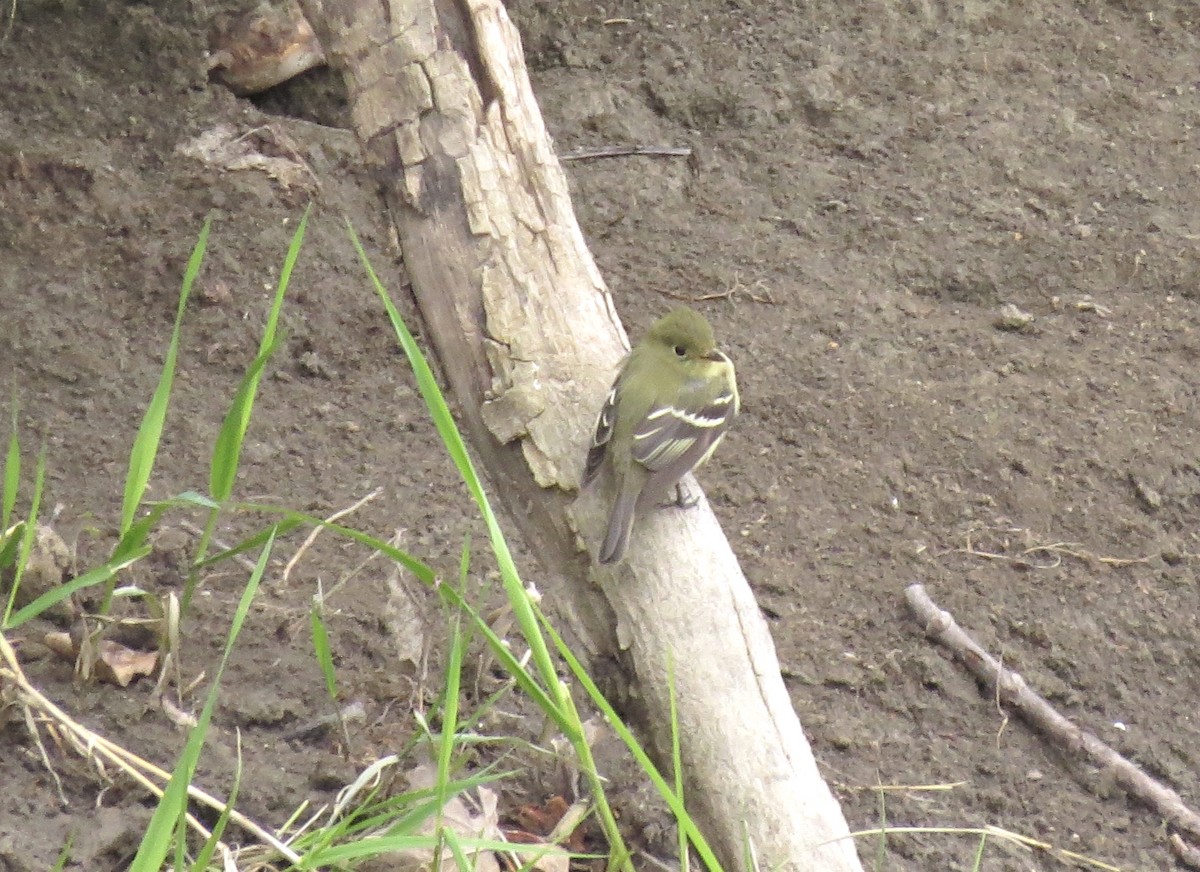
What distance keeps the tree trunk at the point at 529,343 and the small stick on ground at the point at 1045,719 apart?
100 centimetres

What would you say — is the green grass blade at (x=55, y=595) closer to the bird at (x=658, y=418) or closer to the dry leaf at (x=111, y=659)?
the dry leaf at (x=111, y=659)

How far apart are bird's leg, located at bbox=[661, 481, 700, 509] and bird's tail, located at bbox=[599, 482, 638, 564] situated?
158mm

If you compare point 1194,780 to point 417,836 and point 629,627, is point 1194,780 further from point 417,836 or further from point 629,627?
point 417,836

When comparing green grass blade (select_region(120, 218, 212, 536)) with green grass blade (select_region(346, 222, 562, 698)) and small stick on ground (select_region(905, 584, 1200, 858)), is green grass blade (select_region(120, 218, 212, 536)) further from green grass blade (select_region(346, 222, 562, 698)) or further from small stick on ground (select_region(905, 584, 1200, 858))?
small stick on ground (select_region(905, 584, 1200, 858))

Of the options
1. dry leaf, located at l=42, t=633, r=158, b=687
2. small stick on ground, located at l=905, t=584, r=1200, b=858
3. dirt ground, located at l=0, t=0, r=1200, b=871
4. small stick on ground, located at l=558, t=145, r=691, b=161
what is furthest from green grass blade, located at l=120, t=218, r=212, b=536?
Result: small stick on ground, located at l=558, t=145, r=691, b=161

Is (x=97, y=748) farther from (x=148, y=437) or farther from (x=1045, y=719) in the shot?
(x=1045, y=719)

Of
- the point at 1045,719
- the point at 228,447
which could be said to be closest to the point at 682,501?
the point at 228,447

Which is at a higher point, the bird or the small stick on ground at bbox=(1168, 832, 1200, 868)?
the bird

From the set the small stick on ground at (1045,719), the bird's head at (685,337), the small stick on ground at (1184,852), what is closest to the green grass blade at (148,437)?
the bird's head at (685,337)

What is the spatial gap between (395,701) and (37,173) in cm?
255

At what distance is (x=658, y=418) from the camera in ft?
10.3

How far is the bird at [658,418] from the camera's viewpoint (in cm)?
290

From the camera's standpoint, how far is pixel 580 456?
2.98 metres

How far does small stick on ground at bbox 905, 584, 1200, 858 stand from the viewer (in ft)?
11.1
